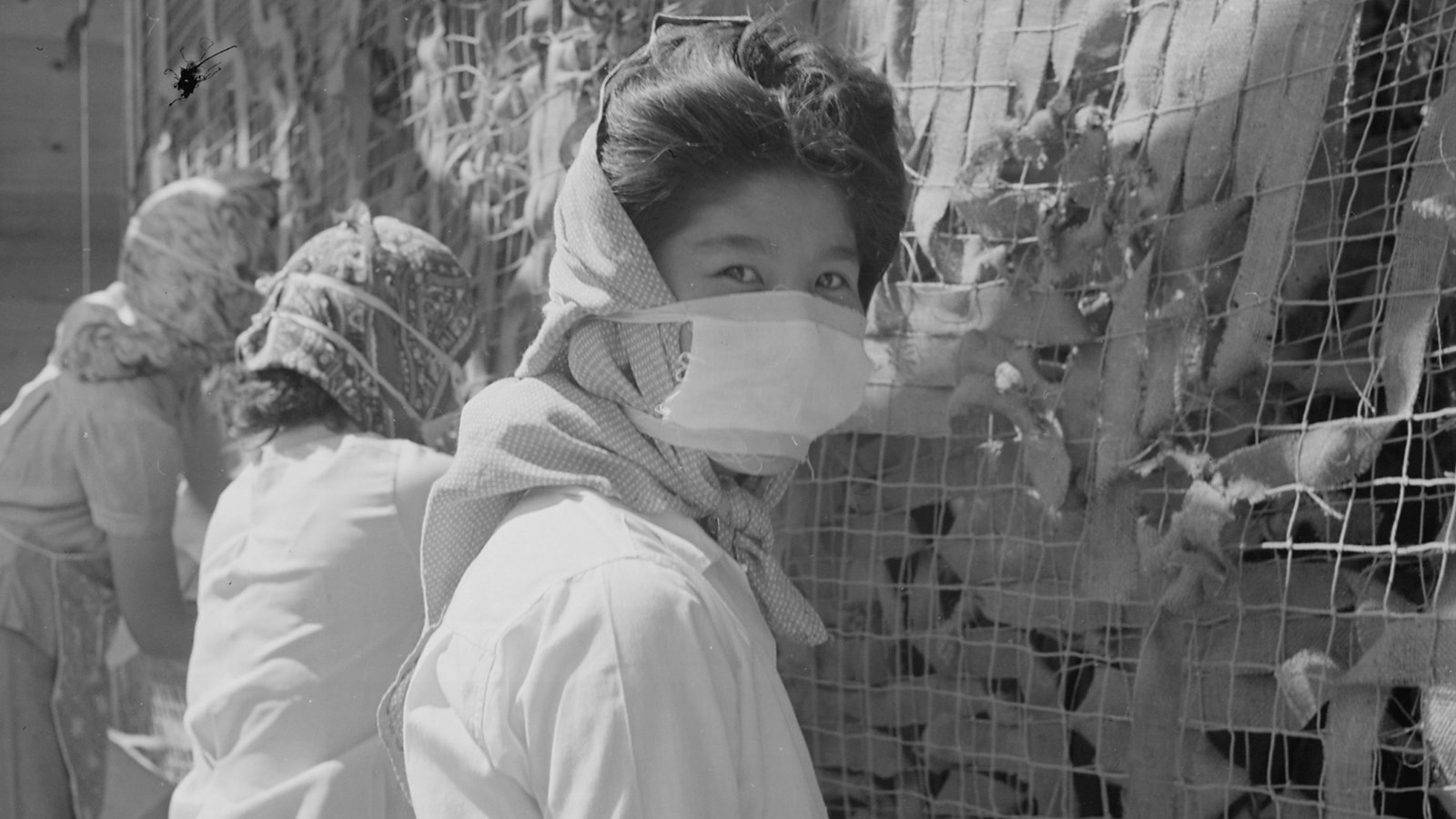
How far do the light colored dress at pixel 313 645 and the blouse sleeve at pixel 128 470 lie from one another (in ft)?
4.91

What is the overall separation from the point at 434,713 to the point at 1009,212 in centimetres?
105

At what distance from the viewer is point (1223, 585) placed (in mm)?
1766

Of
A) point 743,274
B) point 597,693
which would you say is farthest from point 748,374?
point 597,693

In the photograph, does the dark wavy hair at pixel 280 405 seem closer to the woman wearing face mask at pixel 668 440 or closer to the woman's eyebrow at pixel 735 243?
the woman wearing face mask at pixel 668 440

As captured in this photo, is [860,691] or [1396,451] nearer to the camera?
[1396,451]

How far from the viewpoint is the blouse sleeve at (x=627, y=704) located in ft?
3.94

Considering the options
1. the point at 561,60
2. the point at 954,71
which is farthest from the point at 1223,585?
the point at 561,60

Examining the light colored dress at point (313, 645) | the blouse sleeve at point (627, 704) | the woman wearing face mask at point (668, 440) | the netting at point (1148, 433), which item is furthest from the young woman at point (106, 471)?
the blouse sleeve at point (627, 704)

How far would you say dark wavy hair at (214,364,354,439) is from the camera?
2.44m

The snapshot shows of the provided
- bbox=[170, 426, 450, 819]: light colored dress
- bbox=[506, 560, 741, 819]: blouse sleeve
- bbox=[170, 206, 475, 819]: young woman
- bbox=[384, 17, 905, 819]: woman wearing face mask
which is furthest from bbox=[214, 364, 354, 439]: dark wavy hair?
bbox=[506, 560, 741, 819]: blouse sleeve

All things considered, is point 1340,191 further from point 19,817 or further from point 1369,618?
point 19,817

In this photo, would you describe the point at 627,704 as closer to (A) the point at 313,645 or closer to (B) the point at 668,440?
(B) the point at 668,440

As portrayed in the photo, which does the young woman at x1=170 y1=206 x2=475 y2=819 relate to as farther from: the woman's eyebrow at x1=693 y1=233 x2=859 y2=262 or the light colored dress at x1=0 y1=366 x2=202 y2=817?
the light colored dress at x1=0 y1=366 x2=202 y2=817

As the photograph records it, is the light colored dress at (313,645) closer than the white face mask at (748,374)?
No
